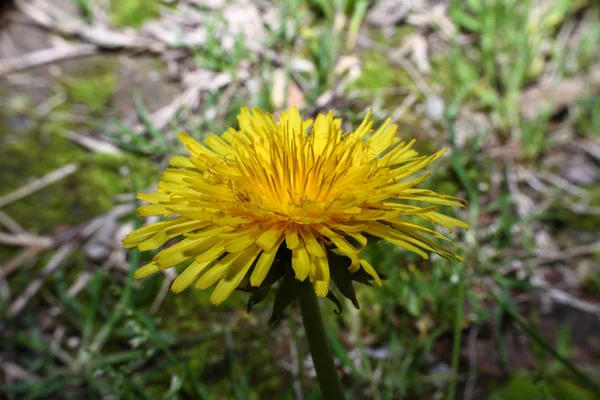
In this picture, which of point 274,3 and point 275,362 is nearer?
point 275,362

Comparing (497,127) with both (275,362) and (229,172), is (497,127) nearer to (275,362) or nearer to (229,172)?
(275,362)

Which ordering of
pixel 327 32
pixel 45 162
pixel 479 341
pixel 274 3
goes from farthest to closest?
pixel 274 3
pixel 327 32
pixel 45 162
pixel 479 341

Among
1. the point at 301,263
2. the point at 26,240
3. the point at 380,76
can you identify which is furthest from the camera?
the point at 380,76

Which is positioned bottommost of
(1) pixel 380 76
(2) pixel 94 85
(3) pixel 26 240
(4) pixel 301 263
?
(4) pixel 301 263

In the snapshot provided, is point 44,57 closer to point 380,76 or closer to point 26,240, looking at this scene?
point 26,240

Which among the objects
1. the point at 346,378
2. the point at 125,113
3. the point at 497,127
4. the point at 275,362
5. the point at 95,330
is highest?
the point at 125,113

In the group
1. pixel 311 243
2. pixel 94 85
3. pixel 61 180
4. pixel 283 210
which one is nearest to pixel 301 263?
pixel 311 243

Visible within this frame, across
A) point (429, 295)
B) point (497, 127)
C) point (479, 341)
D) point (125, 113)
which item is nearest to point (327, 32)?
point (497, 127)
